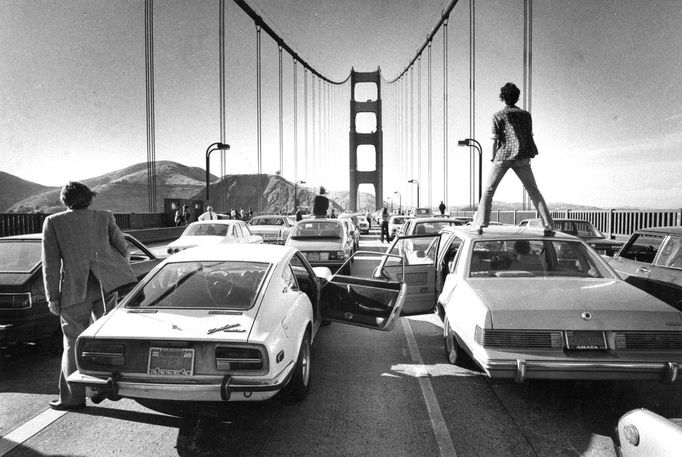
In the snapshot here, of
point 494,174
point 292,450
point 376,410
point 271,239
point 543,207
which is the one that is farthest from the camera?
point 271,239

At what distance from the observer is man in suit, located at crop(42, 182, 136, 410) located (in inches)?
147

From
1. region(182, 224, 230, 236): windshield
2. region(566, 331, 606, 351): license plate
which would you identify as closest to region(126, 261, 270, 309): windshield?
region(566, 331, 606, 351): license plate

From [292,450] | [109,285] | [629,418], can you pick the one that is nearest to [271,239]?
[109,285]

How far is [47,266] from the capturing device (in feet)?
12.2

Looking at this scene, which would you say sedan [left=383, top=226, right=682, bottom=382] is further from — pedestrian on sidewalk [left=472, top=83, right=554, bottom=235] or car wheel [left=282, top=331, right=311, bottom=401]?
pedestrian on sidewalk [left=472, top=83, right=554, bottom=235]

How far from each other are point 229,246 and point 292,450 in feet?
6.73

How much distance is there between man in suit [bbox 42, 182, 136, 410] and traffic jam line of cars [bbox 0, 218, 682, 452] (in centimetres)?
36

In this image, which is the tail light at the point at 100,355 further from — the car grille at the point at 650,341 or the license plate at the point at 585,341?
the car grille at the point at 650,341

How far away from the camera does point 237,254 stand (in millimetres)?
4211

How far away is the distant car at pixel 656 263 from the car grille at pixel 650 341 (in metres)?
1.55

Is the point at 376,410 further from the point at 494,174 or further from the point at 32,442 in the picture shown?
the point at 494,174

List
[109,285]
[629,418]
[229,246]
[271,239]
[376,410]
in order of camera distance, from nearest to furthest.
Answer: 1. [629,418]
2. [376,410]
3. [109,285]
4. [229,246]
5. [271,239]

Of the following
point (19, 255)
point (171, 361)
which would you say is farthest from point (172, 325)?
point (19, 255)

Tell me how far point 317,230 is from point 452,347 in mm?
8166
